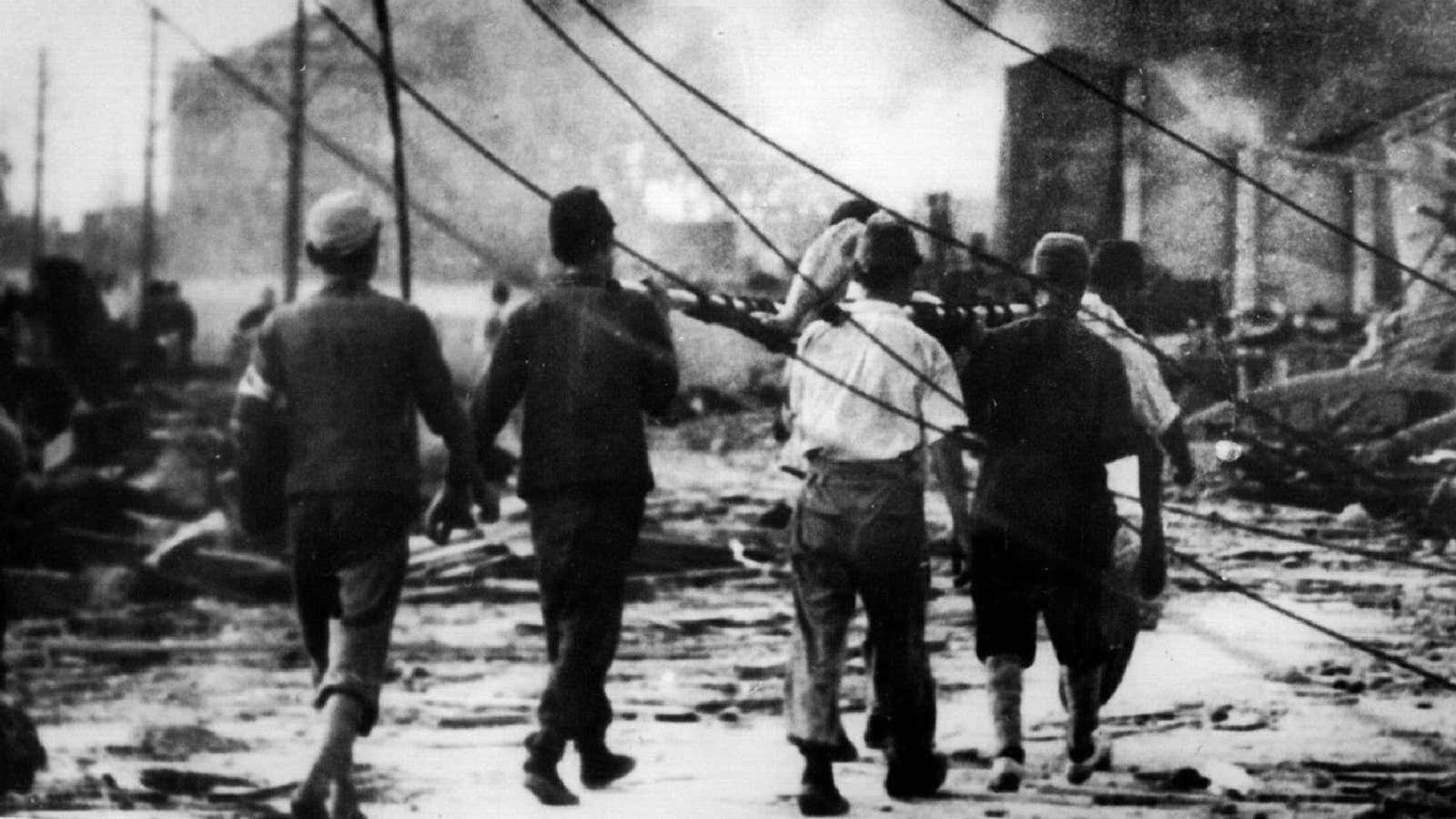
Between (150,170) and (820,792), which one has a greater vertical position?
(150,170)

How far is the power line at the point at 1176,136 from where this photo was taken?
5680 millimetres

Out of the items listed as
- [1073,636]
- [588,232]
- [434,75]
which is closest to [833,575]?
[1073,636]

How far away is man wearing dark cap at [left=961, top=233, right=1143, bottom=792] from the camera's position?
472 centimetres

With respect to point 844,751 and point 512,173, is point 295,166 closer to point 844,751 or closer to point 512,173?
point 512,173

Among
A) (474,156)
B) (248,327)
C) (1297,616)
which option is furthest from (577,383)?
(1297,616)

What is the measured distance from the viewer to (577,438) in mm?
4535

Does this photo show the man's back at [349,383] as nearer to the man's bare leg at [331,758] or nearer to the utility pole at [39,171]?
the man's bare leg at [331,758]

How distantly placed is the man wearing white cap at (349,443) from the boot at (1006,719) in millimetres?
1472

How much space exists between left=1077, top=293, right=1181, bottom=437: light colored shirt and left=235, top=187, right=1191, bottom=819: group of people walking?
0.02 metres

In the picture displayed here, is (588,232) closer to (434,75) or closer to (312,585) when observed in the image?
(312,585)

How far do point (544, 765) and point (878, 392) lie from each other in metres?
1.32

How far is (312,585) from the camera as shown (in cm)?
429

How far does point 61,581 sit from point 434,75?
2.98 meters

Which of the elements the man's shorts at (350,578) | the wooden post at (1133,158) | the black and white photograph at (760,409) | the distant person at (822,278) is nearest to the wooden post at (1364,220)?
the black and white photograph at (760,409)
